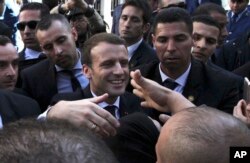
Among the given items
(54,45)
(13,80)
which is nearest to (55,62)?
(54,45)

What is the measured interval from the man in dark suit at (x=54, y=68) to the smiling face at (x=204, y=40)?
955 mm

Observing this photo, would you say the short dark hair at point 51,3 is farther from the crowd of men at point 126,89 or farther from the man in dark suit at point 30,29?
the man in dark suit at point 30,29

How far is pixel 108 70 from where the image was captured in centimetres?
284

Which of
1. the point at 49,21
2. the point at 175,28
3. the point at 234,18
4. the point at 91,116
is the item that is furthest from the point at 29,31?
the point at 91,116

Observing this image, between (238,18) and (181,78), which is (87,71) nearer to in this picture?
(181,78)

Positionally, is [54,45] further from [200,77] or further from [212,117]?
[212,117]

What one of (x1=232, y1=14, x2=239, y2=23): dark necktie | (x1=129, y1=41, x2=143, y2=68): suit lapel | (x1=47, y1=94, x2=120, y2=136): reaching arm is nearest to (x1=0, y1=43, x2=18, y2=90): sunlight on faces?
(x1=129, y1=41, x2=143, y2=68): suit lapel

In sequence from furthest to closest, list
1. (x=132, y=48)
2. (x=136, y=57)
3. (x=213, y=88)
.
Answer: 1. (x=132, y=48)
2. (x=136, y=57)
3. (x=213, y=88)

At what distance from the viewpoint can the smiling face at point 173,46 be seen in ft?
9.98

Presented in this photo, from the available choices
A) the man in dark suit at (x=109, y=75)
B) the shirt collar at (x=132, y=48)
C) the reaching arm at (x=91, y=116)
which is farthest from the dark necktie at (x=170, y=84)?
the reaching arm at (x=91, y=116)

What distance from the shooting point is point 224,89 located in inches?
113

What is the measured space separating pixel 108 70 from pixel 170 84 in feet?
1.34

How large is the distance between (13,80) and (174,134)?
203 cm

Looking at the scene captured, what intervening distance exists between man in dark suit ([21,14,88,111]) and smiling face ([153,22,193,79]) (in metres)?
0.63
